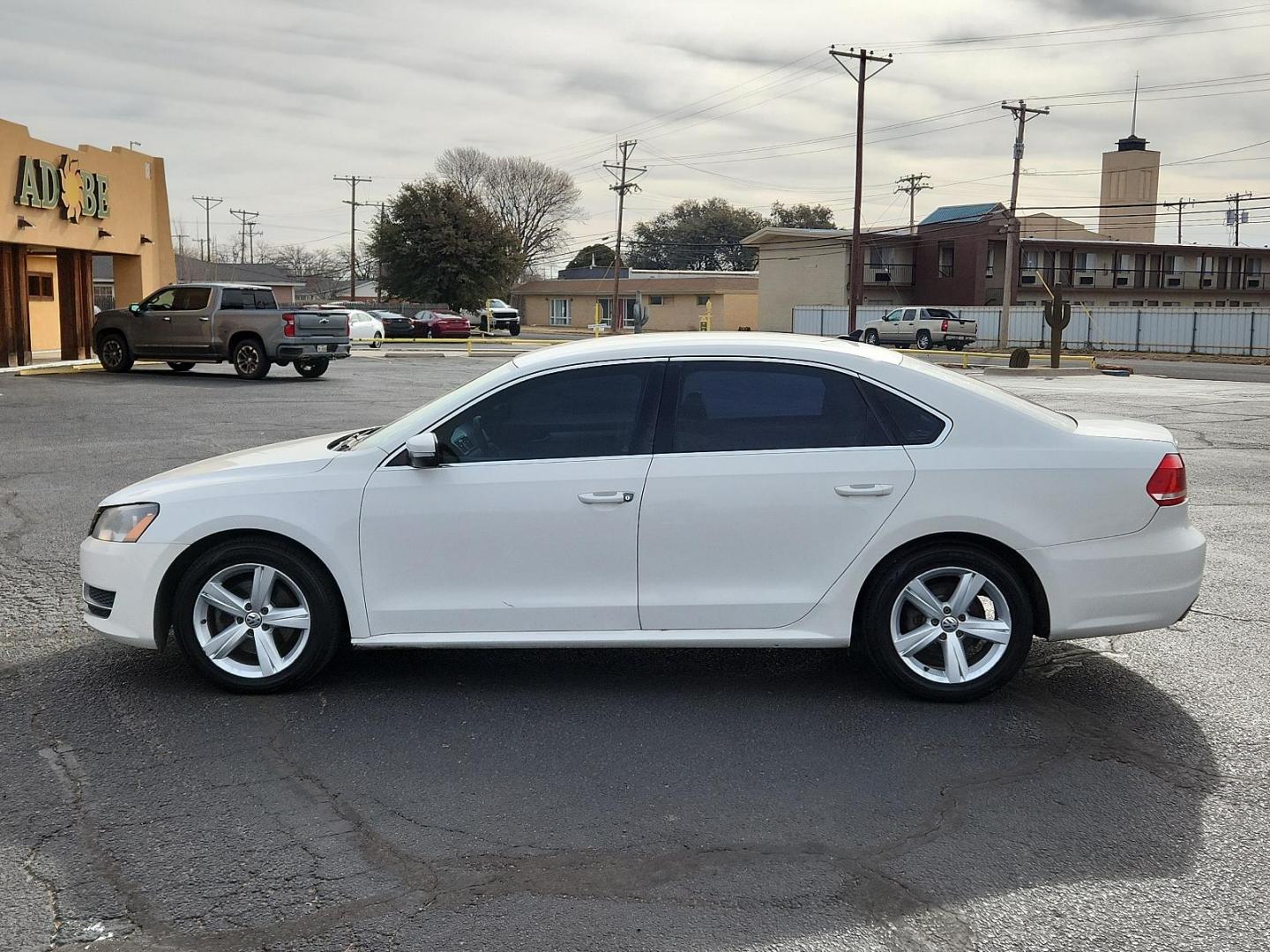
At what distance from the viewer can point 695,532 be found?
512 centimetres

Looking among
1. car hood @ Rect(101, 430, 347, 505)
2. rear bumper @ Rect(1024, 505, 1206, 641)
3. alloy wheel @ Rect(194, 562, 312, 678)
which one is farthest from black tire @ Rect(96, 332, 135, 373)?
rear bumper @ Rect(1024, 505, 1206, 641)

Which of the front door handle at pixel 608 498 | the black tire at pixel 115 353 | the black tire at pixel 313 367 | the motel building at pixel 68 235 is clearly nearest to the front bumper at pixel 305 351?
the black tire at pixel 313 367

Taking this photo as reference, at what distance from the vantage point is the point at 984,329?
56688 millimetres

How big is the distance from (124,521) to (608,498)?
2215mm

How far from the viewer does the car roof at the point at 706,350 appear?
5359 mm

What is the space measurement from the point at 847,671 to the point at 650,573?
1254 millimetres

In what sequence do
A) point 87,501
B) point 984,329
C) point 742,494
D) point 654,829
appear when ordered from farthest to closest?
point 984,329 → point 87,501 → point 742,494 → point 654,829

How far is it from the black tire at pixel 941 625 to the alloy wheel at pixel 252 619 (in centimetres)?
252

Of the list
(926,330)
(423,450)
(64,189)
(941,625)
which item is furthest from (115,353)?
(926,330)

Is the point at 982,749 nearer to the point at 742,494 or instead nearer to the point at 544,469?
the point at 742,494

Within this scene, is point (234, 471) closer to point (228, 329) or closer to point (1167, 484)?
point (1167, 484)

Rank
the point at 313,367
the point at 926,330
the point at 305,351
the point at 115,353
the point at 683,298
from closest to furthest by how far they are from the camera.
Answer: the point at 305,351
the point at 313,367
the point at 115,353
the point at 926,330
the point at 683,298

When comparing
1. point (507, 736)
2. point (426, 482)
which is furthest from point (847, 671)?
point (426, 482)

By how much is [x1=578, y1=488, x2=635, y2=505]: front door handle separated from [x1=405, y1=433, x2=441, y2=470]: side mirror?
0.67m
